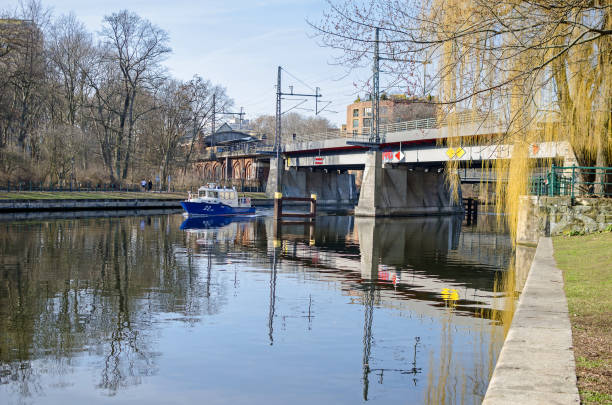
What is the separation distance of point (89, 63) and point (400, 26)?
61.1 meters

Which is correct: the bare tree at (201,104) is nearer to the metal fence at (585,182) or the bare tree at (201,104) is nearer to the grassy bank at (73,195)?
the grassy bank at (73,195)

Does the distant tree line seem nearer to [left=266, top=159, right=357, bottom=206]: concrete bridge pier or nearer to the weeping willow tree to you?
[left=266, top=159, right=357, bottom=206]: concrete bridge pier

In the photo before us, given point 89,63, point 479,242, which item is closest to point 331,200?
point 89,63

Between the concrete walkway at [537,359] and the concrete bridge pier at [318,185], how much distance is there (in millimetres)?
69924

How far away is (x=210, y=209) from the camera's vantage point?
54656mm

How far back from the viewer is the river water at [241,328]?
8594mm

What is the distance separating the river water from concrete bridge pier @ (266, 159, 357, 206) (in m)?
59.6

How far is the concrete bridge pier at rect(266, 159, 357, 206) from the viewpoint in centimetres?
8456

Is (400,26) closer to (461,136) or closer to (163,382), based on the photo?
(163,382)

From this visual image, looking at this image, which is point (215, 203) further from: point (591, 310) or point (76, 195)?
point (591, 310)

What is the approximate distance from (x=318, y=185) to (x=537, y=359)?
79.9 meters

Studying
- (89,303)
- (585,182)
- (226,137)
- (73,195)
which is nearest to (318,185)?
(73,195)

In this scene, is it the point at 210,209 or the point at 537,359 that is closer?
the point at 537,359

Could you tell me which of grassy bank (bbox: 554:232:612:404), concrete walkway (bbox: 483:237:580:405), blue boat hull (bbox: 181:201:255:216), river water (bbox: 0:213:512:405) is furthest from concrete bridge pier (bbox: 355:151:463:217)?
concrete walkway (bbox: 483:237:580:405)
